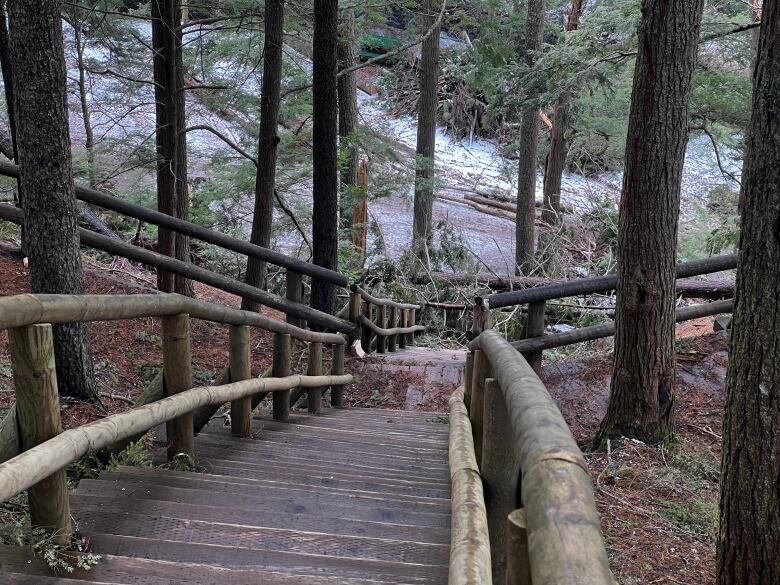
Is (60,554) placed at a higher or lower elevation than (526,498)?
lower

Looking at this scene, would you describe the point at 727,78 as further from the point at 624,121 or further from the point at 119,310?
the point at 119,310

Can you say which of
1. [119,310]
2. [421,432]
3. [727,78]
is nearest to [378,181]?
[727,78]

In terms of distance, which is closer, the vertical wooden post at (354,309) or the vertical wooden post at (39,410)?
the vertical wooden post at (39,410)

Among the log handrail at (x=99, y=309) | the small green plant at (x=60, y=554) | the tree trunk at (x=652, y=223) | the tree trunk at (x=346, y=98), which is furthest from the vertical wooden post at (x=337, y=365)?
the tree trunk at (x=346, y=98)

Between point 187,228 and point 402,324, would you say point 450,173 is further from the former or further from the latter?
point 187,228

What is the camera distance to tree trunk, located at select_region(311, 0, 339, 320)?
9.38m

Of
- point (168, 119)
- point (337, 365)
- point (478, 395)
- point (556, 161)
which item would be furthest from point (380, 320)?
point (556, 161)

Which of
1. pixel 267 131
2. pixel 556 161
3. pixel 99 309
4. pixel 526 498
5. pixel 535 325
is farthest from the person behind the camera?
pixel 556 161

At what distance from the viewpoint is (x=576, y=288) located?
22.4 ft

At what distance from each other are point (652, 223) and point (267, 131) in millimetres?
6111

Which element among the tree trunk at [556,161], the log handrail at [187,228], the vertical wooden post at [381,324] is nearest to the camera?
the log handrail at [187,228]

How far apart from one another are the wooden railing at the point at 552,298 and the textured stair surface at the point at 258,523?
7.26 feet

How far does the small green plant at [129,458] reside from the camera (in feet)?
12.4

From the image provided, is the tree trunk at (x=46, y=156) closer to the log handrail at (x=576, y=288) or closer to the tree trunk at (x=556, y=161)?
the log handrail at (x=576, y=288)
